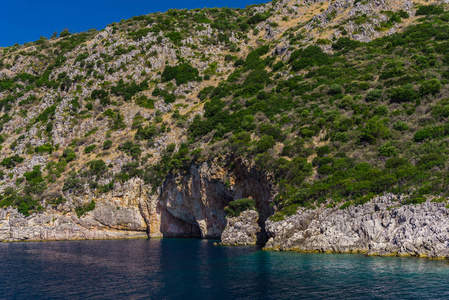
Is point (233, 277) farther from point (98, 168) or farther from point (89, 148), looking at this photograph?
point (89, 148)

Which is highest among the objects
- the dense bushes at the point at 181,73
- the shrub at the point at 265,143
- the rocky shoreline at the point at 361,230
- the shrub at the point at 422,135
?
the dense bushes at the point at 181,73

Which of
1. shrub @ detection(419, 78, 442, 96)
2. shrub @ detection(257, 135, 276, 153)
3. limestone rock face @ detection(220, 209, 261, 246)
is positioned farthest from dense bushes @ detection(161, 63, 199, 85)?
shrub @ detection(419, 78, 442, 96)

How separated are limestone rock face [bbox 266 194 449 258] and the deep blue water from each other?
1.73m

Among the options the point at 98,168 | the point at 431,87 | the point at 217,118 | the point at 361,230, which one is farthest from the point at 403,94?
the point at 98,168

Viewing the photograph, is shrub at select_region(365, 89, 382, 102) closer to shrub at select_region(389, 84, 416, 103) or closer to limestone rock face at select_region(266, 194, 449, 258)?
shrub at select_region(389, 84, 416, 103)

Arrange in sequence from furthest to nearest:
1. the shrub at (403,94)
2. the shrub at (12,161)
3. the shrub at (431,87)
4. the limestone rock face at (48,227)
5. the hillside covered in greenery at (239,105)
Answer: the shrub at (12,161)
the limestone rock face at (48,227)
the shrub at (403,94)
the shrub at (431,87)
the hillside covered in greenery at (239,105)

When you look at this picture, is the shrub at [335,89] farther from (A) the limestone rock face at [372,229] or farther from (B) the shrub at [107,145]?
(B) the shrub at [107,145]

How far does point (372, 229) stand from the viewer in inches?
1241

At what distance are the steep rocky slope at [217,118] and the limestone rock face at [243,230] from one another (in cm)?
211

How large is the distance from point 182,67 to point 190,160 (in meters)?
41.7

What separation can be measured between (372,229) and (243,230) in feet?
62.9

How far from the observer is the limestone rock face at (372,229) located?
27562 mm

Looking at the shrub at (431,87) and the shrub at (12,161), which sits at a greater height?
the shrub at (431,87)

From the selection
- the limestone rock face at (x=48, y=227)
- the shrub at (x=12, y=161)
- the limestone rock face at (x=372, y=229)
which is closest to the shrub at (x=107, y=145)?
the limestone rock face at (x=48, y=227)
